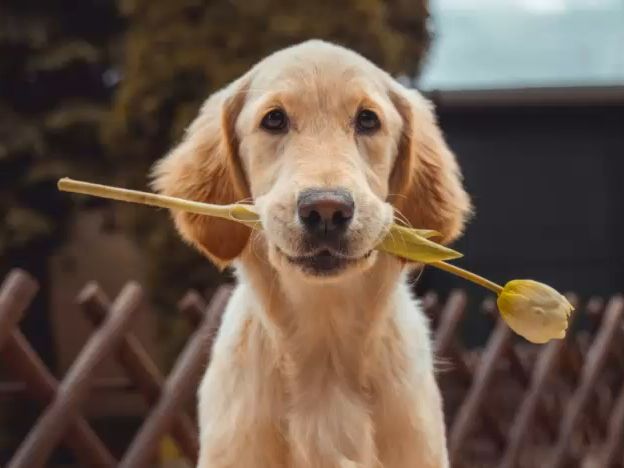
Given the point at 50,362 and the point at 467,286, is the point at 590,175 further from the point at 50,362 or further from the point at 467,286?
the point at 50,362

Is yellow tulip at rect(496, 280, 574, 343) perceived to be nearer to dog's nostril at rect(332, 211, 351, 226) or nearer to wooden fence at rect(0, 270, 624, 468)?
dog's nostril at rect(332, 211, 351, 226)

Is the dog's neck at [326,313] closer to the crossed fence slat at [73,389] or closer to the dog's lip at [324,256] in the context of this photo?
the dog's lip at [324,256]

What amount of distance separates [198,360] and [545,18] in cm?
429

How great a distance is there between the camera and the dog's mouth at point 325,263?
1904mm

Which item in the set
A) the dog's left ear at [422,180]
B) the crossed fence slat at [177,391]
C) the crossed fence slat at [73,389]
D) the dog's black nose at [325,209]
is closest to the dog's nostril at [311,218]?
the dog's black nose at [325,209]

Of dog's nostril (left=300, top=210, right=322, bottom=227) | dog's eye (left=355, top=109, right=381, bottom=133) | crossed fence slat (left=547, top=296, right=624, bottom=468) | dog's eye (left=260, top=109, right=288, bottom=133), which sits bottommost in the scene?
crossed fence slat (left=547, top=296, right=624, bottom=468)

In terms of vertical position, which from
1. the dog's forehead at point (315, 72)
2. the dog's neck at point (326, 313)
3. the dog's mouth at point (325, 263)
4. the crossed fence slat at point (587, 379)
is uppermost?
the dog's forehead at point (315, 72)

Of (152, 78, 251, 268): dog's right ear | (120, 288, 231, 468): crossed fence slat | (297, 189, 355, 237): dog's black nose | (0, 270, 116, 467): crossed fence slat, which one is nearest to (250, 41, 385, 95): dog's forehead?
(152, 78, 251, 268): dog's right ear

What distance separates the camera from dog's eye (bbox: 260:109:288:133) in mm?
2082

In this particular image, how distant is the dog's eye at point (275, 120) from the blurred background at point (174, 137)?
3.60 meters

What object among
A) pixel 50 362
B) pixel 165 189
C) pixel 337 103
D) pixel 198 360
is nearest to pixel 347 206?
pixel 337 103

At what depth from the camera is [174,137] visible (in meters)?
5.61

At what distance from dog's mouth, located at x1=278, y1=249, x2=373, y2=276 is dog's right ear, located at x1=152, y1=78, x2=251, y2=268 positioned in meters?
0.34

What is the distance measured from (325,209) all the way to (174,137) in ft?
12.8
